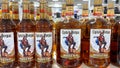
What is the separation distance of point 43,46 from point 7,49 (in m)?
0.15

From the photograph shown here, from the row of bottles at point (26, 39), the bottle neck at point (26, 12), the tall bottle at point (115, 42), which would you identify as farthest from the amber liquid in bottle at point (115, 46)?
the bottle neck at point (26, 12)

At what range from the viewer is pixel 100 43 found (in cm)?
86

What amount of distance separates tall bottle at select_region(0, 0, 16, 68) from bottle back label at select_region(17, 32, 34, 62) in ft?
0.10

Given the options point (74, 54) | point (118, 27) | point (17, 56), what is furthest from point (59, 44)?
point (118, 27)

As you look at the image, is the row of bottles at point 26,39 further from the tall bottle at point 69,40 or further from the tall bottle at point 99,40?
the tall bottle at point 99,40

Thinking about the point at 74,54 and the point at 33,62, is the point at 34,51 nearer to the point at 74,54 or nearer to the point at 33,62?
the point at 33,62

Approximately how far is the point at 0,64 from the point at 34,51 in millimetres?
151

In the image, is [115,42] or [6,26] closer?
[6,26]

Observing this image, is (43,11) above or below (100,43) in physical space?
above

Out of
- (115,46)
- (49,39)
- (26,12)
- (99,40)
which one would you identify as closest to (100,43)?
(99,40)

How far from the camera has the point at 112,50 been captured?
946mm

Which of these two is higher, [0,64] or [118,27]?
[118,27]

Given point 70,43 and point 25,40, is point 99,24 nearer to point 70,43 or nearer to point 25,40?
point 70,43

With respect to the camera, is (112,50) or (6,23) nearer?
(6,23)
